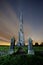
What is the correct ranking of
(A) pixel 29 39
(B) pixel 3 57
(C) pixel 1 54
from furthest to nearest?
(A) pixel 29 39
(C) pixel 1 54
(B) pixel 3 57

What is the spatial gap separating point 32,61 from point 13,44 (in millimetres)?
3389

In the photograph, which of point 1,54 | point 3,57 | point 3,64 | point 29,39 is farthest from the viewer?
point 29,39

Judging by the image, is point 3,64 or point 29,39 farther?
point 29,39

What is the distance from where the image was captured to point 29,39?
13.6m

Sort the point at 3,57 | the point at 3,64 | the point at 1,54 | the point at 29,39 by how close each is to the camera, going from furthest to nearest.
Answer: the point at 29,39 < the point at 1,54 < the point at 3,57 < the point at 3,64

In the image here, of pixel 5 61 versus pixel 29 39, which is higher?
pixel 29 39

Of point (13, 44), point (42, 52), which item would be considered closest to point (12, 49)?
point (13, 44)

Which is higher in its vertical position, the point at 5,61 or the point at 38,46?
the point at 38,46

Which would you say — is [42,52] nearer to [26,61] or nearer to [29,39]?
[29,39]

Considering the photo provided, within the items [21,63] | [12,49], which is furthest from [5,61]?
[12,49]

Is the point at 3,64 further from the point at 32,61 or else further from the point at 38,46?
the point at 38,46

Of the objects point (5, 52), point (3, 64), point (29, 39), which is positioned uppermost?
point (29, 39)

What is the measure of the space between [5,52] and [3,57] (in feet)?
4.13

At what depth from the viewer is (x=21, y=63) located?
10641mm
